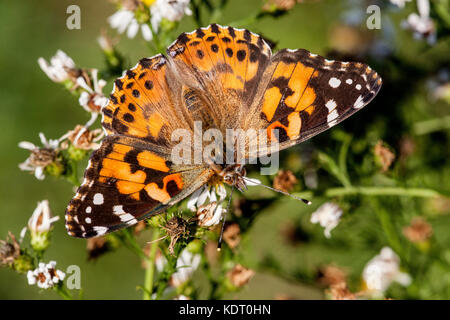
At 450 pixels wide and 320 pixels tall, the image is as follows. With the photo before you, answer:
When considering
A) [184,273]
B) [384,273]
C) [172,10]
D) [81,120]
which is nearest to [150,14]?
[172,10]

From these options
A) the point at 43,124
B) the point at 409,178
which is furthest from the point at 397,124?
the point at 43,124

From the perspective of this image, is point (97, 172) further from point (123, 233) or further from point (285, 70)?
point (285, 70)

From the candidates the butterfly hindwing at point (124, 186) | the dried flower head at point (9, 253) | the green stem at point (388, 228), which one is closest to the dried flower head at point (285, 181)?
the butterfly hindwing at point (124, 186)

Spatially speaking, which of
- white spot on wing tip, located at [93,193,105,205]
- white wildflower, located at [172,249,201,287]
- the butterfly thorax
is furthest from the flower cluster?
white wildflower, located at [172,249,201,287]

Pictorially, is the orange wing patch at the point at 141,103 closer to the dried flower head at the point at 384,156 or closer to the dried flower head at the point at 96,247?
the dried flower head at the point at 96,247

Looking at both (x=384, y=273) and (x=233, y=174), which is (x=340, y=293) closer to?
(x=384, y=273)
